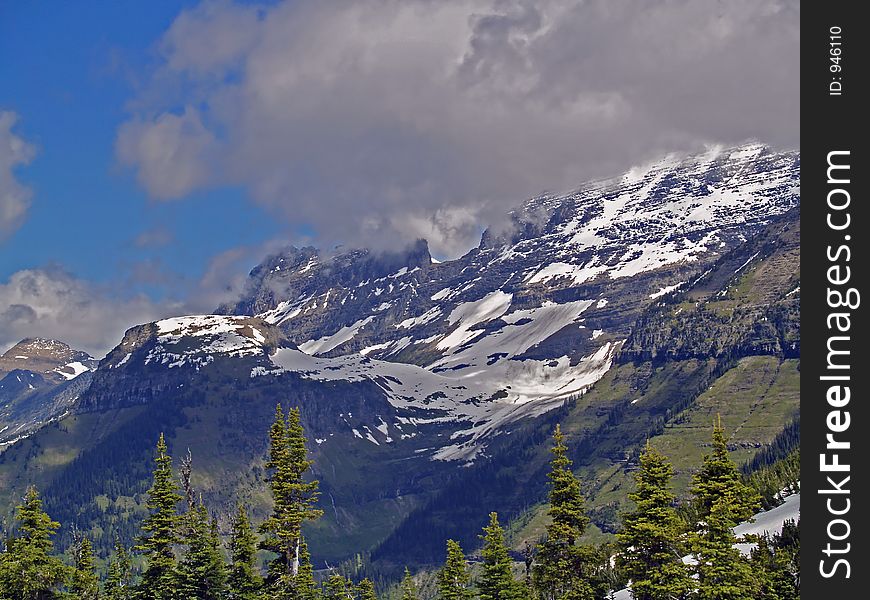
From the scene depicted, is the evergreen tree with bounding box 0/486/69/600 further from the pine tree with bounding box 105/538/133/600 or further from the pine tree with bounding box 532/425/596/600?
the pine tree with bounding box 532/425/596/600

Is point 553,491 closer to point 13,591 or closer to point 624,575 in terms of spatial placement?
point 624,575

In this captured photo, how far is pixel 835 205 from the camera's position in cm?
3173

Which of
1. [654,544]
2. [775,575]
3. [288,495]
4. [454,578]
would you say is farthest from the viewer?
[454,578]

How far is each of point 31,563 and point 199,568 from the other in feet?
52.9

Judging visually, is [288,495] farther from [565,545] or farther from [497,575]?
[565,545]

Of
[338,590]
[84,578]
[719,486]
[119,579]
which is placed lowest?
[338,590]

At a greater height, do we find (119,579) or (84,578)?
(84,578)

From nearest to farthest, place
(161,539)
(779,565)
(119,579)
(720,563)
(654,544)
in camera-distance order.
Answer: (720,563), (654,544), (779,565), (161,539), (119,579)

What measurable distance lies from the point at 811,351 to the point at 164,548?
7201 centimetres

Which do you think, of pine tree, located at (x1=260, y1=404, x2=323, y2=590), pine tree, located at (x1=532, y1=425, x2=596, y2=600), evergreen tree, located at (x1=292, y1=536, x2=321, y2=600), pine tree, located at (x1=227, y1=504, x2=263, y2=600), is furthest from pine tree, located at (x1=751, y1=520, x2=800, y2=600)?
pine tree, located at (x1=227, y1=504, x2=263, y2=600)

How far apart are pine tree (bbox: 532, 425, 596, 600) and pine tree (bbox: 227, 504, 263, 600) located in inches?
1363

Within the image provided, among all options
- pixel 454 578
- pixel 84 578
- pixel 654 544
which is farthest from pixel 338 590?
pixel 654 544

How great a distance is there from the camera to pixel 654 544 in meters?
64.0

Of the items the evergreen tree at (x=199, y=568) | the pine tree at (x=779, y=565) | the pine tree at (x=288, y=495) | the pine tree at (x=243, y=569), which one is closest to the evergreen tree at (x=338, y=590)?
the pine tree at (x=243, y=569)
